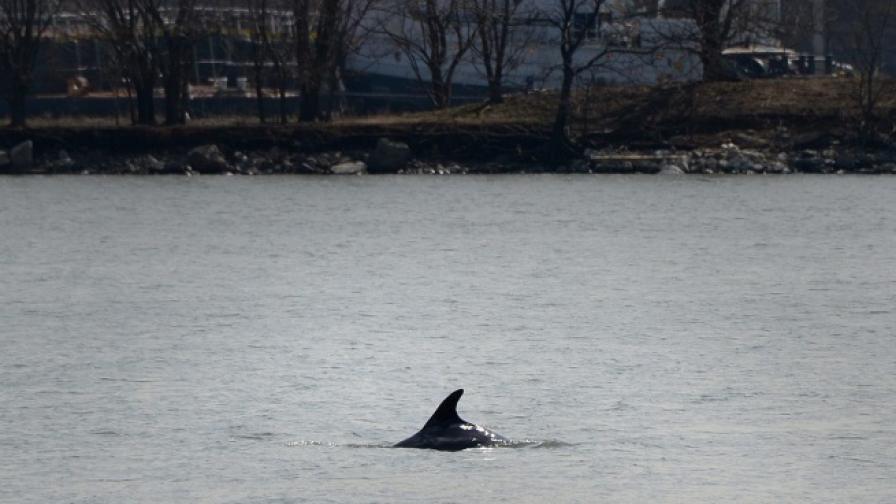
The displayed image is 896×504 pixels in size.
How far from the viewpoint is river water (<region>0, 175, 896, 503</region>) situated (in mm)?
13906

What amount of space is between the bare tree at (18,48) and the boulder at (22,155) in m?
1.36

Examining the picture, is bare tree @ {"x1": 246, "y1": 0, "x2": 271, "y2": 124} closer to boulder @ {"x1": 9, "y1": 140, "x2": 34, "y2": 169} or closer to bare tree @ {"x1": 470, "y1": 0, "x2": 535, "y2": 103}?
bare tree @ {"x1": 470, "y1": 0, "x2": 535, "y2": 103}

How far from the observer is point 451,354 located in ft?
64.1

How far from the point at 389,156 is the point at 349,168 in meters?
1.13

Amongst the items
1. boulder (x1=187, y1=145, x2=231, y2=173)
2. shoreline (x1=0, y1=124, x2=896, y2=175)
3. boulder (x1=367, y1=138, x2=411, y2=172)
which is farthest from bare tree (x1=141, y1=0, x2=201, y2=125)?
boulder (x1=367, y1=138, x2=411, y2=172)

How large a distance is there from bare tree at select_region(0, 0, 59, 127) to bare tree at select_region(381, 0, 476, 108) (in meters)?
9.73

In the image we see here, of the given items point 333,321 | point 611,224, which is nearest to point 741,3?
point 611,224

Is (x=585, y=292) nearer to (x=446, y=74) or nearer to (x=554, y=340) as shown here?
(x=554, y=340)

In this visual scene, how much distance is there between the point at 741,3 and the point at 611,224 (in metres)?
16.9

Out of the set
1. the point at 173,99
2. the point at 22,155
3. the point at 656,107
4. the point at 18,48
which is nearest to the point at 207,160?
the point at 173,99

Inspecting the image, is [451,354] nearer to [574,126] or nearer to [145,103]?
[574,126]

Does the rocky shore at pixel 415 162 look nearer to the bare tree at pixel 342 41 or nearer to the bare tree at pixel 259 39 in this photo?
the bare tree at pixel 259 39

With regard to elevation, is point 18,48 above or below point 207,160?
above

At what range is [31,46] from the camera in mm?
51469
